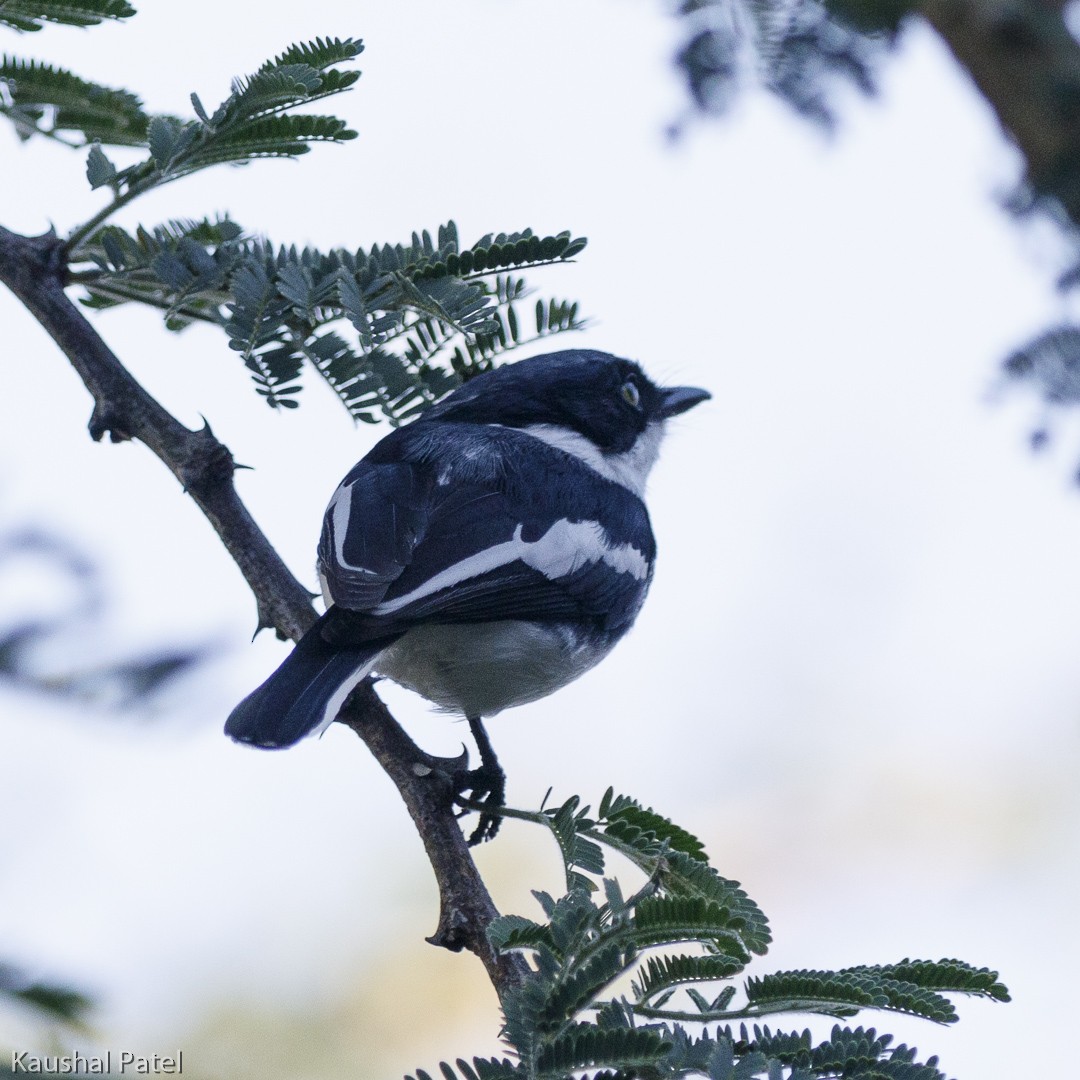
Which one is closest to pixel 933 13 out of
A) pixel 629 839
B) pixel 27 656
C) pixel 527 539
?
pixel 527 539

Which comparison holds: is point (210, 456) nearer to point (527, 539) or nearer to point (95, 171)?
point (95, 171)

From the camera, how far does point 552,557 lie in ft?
10.7

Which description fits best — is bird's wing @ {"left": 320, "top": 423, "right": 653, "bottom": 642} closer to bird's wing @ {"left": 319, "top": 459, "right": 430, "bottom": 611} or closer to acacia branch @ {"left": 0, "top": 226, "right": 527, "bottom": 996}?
bird's wing @ {"left": 319, "top": 459, "right": 430, "bottom": 611}

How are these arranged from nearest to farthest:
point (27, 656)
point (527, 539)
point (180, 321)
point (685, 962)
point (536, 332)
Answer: point (27, 656)
point (685, 962)
point (180, 321)
point (536, 332)
point (527, 539)

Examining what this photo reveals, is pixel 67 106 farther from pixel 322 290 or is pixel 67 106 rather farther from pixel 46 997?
pixel 46 997

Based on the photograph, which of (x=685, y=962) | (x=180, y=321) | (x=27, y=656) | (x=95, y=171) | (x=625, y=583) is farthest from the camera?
(x=625, y=583)

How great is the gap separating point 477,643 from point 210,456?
80cm

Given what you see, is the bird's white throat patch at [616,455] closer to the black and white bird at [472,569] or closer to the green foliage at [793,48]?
the black and white bird at [472,569]

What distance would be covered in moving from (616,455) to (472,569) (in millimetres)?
1392

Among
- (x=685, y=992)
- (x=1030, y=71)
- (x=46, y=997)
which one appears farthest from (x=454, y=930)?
(x=1030, y=71)

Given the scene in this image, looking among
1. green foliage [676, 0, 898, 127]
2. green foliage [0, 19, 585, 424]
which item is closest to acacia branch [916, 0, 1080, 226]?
green foliage [676, 0, 898, 127]

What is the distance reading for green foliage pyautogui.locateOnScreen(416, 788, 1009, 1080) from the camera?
5.07 feet

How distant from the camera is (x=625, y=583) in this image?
354 centimetres

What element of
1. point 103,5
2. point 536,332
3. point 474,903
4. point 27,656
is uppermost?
point 103,5
